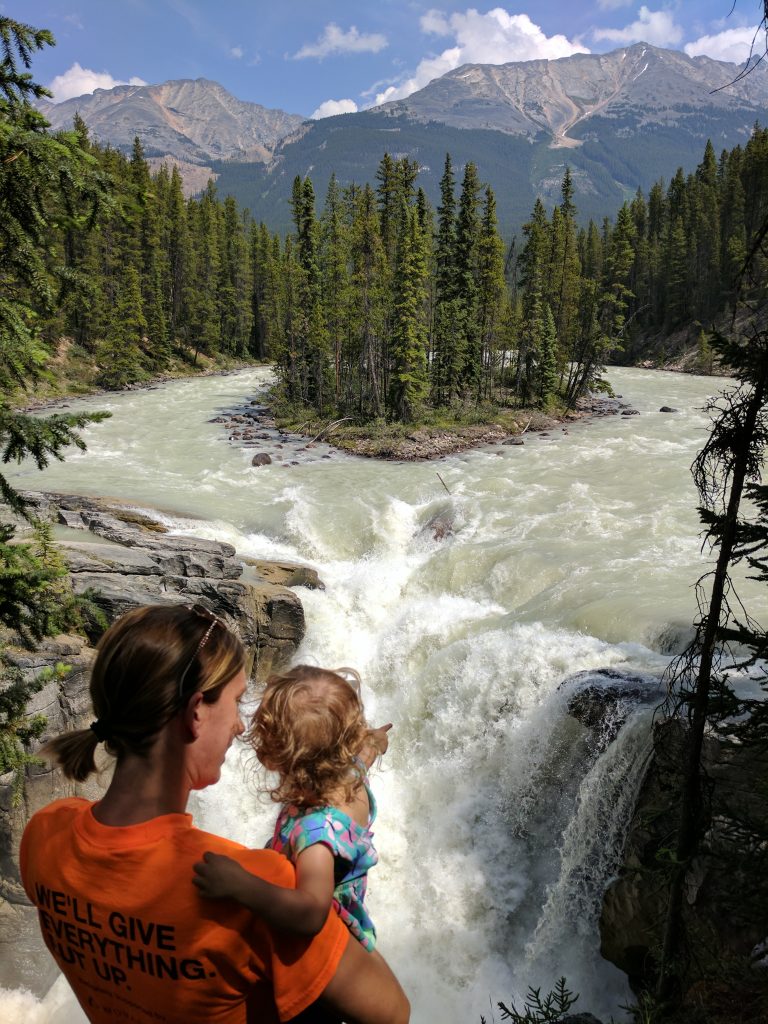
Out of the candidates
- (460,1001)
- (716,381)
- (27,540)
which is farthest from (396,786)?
(716,381)

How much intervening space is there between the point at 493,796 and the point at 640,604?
450 centimetres

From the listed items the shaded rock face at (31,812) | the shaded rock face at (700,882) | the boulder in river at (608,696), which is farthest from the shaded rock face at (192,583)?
the shaded rock face at (700,882)

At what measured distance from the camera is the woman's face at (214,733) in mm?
1835

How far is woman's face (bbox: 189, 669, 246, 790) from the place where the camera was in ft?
6.02

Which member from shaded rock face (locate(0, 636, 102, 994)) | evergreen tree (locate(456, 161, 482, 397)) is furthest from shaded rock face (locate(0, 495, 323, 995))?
evergreen tree (locate(456, 161, 482, 397))

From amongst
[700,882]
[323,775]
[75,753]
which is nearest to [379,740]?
[323,775]

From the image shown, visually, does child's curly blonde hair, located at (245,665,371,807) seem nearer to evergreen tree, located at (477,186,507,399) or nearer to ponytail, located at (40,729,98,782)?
ponytail, located at (40,729,98,782)

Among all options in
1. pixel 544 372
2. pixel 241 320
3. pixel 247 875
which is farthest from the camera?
pixel 241 320

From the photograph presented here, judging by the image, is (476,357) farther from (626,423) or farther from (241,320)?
(241,320)

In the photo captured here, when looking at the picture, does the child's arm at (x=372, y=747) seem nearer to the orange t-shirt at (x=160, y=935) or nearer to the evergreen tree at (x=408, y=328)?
the orange t-shirt at (x=160, y=935)

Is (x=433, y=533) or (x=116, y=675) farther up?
(x=116, y=675)

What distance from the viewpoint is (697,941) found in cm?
555

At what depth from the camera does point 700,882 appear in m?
5.93

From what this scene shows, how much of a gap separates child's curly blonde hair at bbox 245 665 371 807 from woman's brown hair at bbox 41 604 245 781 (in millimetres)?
Answer: 643
